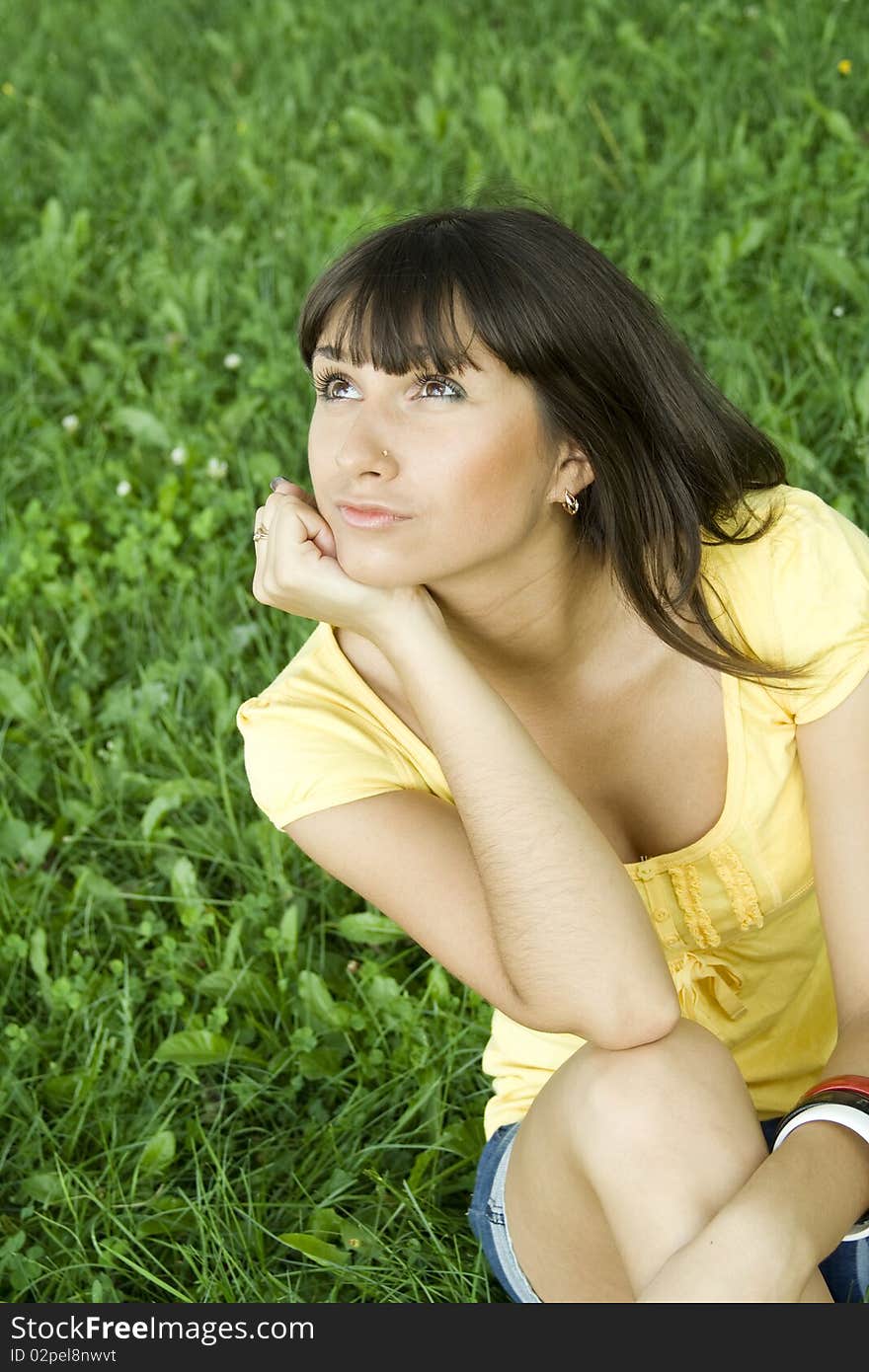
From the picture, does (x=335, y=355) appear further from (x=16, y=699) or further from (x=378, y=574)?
(x=16, y=699)

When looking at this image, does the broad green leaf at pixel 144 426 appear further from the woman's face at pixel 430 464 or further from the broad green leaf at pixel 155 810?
the woman's face at pixel 430 464

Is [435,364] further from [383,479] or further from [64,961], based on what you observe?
[64,961]

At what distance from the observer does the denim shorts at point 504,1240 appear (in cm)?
193

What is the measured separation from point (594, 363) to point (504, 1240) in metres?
1.18

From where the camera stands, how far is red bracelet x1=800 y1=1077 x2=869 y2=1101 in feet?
5.78

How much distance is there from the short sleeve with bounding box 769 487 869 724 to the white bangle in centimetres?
47

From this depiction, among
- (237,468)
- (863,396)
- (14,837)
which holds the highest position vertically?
(863,396)

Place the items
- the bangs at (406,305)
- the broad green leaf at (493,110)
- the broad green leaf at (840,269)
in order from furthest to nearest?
the broad green leaf at (493,110) < the broad green leaf at (840,269) < the bangs at (406,305)

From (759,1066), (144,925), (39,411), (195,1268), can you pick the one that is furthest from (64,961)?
(39,411)

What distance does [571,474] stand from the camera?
6.56 feet

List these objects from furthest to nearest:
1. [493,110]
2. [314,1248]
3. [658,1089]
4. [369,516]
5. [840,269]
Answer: [493,110] → [840,269] → [314,1248] → [369,516] → [658,1089]

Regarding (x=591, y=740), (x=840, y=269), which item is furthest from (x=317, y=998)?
(x=840, y=269)

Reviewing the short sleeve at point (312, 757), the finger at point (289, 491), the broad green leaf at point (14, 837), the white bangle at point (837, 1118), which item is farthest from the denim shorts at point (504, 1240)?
the broad green leaf at point (14, 837)

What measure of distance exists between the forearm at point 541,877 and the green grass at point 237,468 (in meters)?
0.66
